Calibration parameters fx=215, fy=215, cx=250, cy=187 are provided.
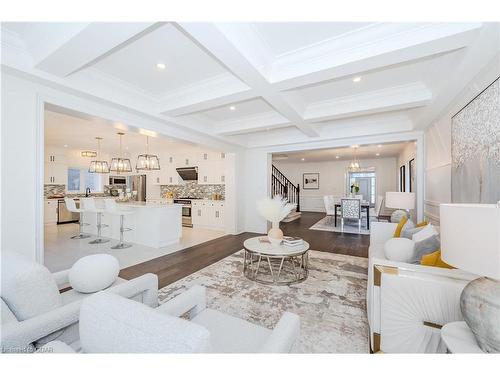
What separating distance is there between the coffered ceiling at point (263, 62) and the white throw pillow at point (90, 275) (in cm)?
177

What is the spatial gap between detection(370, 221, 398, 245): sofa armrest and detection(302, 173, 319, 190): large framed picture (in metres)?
7.79

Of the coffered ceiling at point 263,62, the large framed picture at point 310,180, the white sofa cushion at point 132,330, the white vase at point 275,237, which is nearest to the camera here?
the white sofa cushion at point 132,330

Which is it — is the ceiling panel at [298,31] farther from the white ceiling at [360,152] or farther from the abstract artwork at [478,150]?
the white ceiling at [360,152]

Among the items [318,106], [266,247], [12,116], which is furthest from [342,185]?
[12,116]

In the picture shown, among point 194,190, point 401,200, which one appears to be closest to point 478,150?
point 401,200

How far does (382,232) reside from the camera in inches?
132

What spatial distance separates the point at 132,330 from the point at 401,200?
13.8 ft

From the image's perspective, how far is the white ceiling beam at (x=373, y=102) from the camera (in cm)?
292

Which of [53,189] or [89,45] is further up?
[89,45]

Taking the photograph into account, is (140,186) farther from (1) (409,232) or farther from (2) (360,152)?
(2) (360,152)

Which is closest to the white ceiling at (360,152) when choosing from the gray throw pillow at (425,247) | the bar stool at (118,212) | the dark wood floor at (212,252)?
the dark wood floor at (212,252)

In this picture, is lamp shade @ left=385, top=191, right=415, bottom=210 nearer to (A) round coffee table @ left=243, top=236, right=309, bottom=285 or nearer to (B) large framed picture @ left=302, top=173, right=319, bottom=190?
(A) round coffee table @ left=243, top=236, right=309, bottom=285

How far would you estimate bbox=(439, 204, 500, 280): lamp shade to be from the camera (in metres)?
0.93

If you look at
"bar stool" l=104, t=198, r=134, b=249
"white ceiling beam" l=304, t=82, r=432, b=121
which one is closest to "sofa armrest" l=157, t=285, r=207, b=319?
"white ceiling beam" l=304, t=82, r=432, b=121
